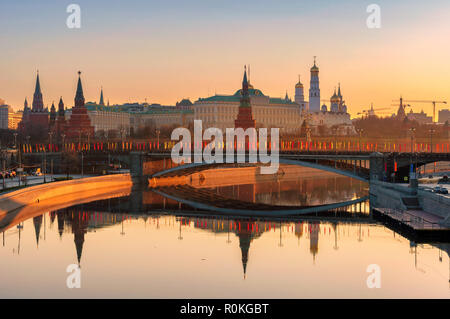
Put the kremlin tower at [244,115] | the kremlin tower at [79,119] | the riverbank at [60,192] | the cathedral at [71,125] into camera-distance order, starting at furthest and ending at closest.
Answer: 1. the kremlin tower at [79,119]
2. the cathedral at [71,125]
3. the kremlin tower at [244,115]
4. the riverbank at [60,192]

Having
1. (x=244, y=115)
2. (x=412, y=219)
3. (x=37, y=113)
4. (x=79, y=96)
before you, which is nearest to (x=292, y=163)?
(x=412, y=219)

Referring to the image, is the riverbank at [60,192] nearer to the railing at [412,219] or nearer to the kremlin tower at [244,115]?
the railing at [412,219]

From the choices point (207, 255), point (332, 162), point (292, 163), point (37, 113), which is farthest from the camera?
point (37, 113)

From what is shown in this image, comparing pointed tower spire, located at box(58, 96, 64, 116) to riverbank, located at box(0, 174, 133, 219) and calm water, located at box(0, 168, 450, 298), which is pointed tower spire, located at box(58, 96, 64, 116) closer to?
riverbank, located at box(0, 174, 133, 219)

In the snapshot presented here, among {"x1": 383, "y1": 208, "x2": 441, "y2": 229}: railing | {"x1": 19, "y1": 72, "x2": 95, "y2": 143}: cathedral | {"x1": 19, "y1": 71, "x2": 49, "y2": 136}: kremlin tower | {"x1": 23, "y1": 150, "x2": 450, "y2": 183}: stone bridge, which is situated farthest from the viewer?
{"x1": 19, "y1": 71, "x2": 49, "y2": 136}: kremlin tower

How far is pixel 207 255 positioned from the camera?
117 feet

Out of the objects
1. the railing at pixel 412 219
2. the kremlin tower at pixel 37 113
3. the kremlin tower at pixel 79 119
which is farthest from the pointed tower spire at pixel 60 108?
the railing at pixel 412 219

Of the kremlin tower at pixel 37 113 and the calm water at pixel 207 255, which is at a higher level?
the kremlin tower at pixel 37 113

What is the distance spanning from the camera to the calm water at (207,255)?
92.8 ft

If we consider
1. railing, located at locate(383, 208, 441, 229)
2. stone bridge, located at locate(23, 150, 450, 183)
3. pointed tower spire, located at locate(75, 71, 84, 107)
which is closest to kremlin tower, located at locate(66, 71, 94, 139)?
pointed tower spire, located at locate(75, 71, 84, 107)

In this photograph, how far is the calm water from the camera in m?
28.3

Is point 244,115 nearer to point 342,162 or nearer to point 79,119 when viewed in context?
point 79,119
